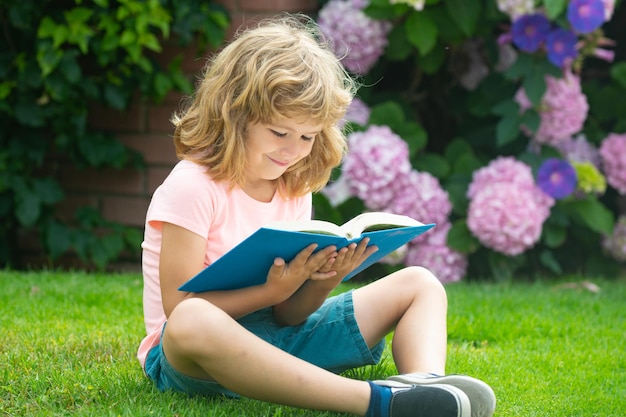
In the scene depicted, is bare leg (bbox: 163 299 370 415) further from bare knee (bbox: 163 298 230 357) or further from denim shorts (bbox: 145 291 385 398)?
denim shorts (bbox: 145 291 385 398)

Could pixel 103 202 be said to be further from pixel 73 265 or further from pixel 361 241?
pixel 361 241

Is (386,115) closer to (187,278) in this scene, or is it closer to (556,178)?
(556,178)

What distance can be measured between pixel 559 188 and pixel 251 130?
1.95 m

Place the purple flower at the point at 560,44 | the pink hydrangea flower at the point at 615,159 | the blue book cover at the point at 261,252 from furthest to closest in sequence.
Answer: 1. the pink hydrangea flower at the point at 615,159
2. the purple flower at the point at 560,44
3. the blue book cover at the point at 261,252

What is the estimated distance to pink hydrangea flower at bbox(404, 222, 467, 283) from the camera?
3566mm

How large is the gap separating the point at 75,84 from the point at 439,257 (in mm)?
1581

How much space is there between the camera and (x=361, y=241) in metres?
1.74

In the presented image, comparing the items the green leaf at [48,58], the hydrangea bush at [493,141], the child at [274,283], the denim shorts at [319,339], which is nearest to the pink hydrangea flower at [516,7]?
the hydrangea bush at [493,141]

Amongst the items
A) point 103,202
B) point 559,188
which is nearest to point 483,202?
point 559,188

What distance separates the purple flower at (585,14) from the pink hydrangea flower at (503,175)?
56 cm

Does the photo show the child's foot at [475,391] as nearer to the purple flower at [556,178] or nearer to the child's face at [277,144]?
the child's face at [277,144]

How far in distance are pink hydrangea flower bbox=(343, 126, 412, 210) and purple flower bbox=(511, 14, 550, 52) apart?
60 centimetres

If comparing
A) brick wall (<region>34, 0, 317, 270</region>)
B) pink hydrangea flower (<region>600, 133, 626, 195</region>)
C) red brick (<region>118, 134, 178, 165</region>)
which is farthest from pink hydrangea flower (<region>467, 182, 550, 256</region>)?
red brick (<region>118, 134, 178, 165</region>)

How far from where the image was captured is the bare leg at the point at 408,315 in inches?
74.7
